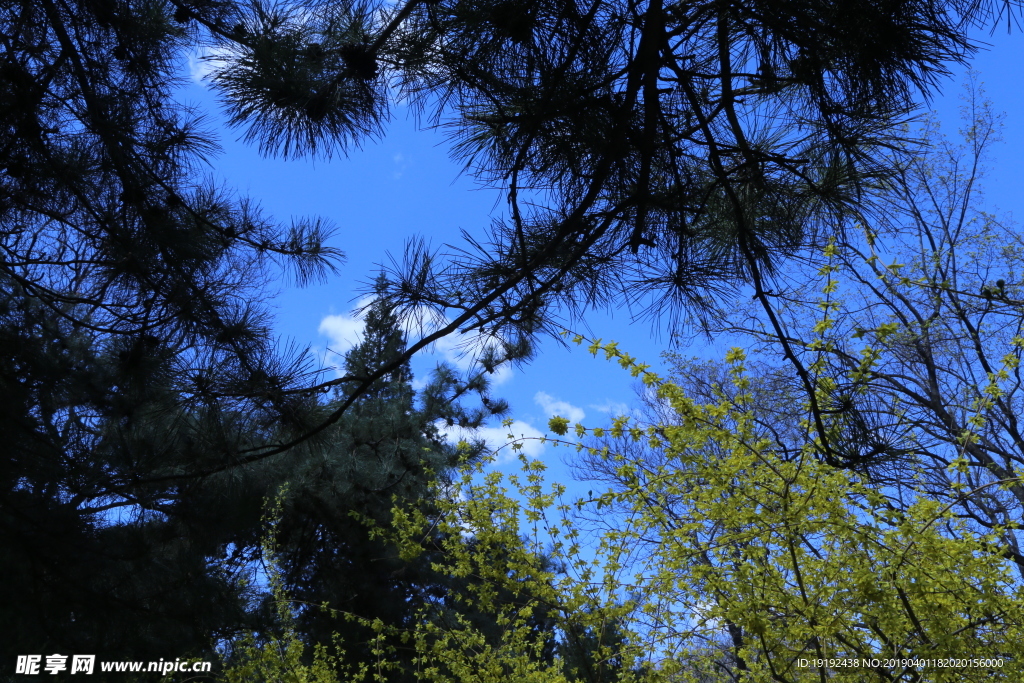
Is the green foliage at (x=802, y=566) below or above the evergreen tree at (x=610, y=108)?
below

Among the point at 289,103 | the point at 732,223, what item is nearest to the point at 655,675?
the point at 732,223

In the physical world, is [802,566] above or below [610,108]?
below

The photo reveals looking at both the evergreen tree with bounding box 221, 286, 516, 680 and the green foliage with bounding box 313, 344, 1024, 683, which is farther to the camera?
the evergreen tree with bounding box 221, 286, 516, 680

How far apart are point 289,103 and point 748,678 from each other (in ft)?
8.50

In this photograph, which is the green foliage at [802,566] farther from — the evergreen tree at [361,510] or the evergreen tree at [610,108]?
the evergreen tree at [361,510]

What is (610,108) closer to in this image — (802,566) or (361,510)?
(802,566)

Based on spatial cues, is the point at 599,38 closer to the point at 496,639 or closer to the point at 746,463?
the point at 746,463

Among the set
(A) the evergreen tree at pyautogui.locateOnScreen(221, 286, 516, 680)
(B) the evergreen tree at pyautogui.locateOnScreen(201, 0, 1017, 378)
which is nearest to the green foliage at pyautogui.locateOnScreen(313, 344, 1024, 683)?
(B) the evergreen tree at pyautogui.locateOnScreen(201, 0, 1017, 378)

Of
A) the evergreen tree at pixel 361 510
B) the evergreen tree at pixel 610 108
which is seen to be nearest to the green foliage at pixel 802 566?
the evergreen tree at pixel 610 108

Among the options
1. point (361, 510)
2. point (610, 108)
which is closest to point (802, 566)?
point (610, 108)

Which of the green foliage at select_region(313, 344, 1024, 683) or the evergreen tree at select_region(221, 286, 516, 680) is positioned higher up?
the evergreen tree at select_region(221, 286, 516, 680)

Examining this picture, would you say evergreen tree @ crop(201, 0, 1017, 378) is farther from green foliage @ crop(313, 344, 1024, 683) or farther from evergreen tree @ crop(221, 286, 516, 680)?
evergreen tree @ crop(221, 286, 516, 680)

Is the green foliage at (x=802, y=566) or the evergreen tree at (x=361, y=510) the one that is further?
the evergreen tree at (x=361, y=510)

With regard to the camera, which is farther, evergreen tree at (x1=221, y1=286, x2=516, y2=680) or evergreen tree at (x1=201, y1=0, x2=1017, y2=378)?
evergreen tree at (x1=221, y1=286, x2=516, y2=680)
